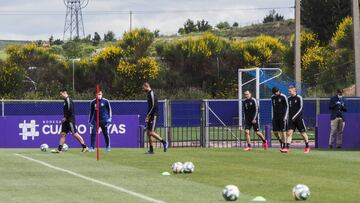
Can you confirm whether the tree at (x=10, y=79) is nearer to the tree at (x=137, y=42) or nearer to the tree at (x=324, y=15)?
the tree at (x=137, y=42)

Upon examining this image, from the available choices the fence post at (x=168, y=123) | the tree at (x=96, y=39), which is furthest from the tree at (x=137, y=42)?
the tree at (x=96, y=39)

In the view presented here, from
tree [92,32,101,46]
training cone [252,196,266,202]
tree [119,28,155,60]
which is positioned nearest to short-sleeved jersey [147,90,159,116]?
training cone [252,196,266,202]

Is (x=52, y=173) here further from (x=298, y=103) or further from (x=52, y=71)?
(x=52, y=71)

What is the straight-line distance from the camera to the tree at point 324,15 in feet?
274

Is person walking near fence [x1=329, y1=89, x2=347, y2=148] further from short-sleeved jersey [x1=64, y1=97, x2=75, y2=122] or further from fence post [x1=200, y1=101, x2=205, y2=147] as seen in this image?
short-sleeved jersey [x1=64, y1=97, x2=75, y2=122]

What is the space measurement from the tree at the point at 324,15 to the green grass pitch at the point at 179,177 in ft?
197

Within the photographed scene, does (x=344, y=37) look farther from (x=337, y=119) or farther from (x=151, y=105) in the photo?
(x=151, y=105)

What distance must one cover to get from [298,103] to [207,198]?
13145 millimetres

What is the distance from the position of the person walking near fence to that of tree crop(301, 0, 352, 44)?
54.2 meters

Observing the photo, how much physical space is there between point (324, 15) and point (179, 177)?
7011 centimetres

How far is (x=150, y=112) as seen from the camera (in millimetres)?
24609

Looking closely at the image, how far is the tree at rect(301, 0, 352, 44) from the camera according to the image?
274 feet

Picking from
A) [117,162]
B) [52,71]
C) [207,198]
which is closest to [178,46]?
[52,71]

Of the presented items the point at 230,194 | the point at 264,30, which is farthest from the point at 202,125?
the point at 264,30
